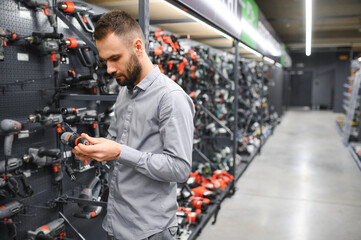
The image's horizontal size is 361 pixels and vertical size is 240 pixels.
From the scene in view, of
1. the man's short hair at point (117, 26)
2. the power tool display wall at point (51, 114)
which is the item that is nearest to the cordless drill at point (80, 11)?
the power tool display wall at point (51, 114)

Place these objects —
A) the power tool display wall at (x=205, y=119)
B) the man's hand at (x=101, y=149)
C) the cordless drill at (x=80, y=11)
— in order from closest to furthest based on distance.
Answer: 1. the man's hand at (x=101, y=149)
2. the cordless drill at (x=80, y=11)
3. the power tool display wall at (x=205, y=119)

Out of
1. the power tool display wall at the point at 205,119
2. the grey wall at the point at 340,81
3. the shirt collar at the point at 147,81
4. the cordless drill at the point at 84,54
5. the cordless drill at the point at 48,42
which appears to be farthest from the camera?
the grey wall at the point at 340,81

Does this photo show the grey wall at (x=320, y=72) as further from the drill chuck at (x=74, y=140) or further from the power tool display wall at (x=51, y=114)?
the drill chuck at (x=74, y=140)

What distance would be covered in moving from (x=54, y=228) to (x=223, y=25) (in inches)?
104

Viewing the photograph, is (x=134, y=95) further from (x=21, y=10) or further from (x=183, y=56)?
(x=183, y=56)

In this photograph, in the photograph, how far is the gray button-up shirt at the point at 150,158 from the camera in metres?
1.18

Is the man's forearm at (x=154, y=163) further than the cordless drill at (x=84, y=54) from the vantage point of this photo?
No

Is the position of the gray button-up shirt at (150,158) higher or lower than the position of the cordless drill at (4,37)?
lower

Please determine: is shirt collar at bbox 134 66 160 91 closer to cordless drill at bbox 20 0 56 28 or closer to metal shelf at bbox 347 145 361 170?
cordless drill at bbox 20 0 56 28

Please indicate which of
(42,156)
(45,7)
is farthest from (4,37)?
(42,156)

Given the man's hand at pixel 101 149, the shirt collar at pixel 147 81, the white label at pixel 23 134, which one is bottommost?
the white label at pixel 23 134

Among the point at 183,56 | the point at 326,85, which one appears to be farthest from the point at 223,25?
the point at 326,85

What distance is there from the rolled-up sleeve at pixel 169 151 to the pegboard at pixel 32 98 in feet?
4.43

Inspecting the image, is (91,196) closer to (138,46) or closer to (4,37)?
(4,37)
